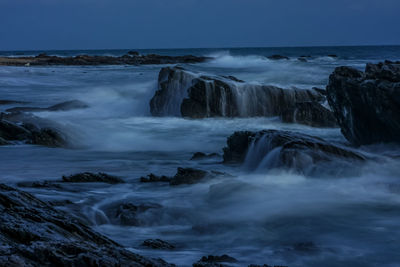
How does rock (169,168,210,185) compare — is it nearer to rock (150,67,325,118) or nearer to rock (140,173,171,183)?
rock (140,173,171,183)

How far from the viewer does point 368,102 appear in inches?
374

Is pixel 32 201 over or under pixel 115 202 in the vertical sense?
over

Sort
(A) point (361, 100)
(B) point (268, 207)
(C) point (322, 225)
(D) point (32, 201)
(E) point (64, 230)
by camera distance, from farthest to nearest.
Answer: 1. (A) point (361, 100)
2. (B) point (268, 207)
3. (C) point (322, 225)
4. (D) point (32, 201)
5. (E) point (64, 230)

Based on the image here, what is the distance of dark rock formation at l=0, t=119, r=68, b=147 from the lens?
428 inches

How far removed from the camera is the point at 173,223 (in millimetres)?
6023

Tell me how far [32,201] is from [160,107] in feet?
44.0

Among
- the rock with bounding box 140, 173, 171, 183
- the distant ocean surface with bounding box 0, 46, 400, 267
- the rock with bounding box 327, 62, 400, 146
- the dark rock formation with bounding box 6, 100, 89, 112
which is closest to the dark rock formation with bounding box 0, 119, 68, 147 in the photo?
the distant ocean surface with bounding box 0, 46, 400, 267

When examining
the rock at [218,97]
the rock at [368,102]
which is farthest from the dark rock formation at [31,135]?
the rock at [368,102]

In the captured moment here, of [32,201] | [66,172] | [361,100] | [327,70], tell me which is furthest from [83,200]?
[327,70]

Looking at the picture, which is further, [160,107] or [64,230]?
[160,107]

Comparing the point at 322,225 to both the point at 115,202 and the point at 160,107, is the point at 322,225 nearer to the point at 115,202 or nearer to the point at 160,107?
the point at 115,202

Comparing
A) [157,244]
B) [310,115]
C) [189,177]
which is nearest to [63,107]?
[310,115]

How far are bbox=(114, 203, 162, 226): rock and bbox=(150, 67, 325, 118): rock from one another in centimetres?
980

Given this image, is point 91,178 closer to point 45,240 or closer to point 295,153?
point 295,153
